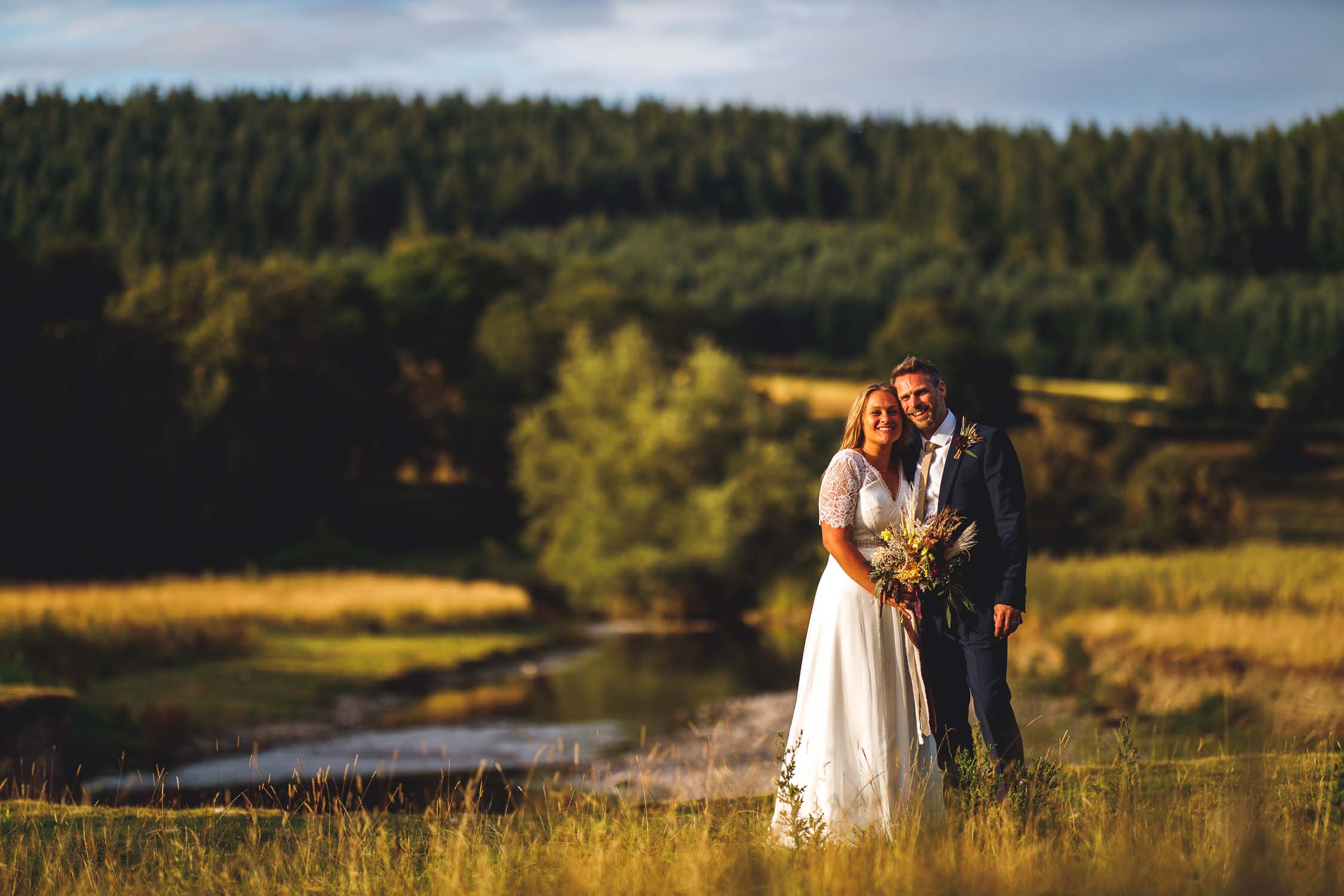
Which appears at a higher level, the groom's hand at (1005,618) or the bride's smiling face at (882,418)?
the bride's smiling face at (882,418)

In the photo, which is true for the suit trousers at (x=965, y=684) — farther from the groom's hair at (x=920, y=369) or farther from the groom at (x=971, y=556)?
the groom's hair at (x=920, y=369)

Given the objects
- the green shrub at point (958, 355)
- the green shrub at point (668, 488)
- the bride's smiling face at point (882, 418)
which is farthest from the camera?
the green shrub at point (958, 355)

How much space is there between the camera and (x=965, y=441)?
7.27 meters

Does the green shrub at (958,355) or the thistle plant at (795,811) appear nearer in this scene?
the thistle plant at (795,811)

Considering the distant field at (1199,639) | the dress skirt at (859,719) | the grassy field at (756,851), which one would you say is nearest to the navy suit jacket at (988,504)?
the dress skirt at (859,719)

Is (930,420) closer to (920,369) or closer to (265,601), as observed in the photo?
(920,369)

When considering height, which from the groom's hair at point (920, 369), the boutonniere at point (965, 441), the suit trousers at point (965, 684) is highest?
the groom's hair at point (920, 369)

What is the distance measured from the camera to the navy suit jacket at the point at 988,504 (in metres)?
7.18

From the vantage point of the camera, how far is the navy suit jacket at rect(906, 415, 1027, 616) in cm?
718

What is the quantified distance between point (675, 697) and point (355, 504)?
31.3 metres

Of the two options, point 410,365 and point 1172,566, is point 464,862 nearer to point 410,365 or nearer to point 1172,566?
point 1172,566

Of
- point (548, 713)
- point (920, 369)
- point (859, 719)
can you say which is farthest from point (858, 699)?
point (548, 713)

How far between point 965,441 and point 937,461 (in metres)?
0.19

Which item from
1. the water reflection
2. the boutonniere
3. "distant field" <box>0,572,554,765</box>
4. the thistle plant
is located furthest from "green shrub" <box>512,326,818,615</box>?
the thistle plant
